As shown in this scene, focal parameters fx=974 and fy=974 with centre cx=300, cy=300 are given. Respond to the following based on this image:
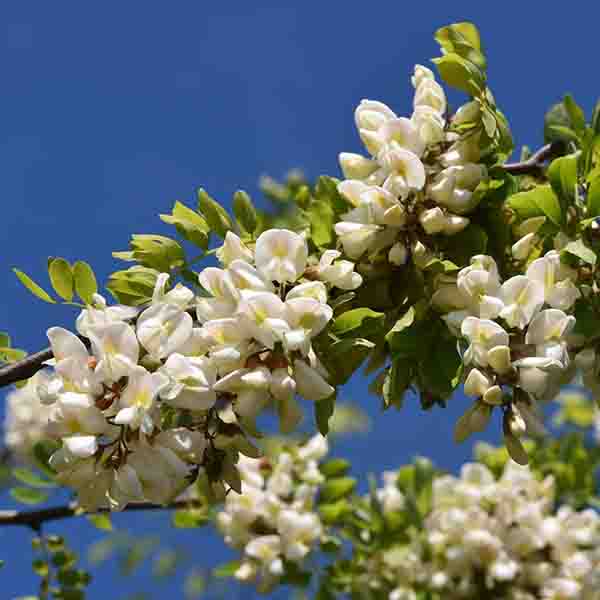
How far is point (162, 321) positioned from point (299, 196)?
1.92ft

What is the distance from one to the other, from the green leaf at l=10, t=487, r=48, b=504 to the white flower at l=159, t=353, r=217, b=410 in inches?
43.5

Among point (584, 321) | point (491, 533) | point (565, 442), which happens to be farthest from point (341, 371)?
point (565, 442)

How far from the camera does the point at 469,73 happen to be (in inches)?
56.8

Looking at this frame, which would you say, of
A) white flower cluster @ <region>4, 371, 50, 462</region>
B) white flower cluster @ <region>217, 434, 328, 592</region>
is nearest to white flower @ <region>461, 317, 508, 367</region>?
white flower cluster @ <region>217, 434, 328, 592</region>

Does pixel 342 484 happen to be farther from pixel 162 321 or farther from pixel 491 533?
pixel 162 321

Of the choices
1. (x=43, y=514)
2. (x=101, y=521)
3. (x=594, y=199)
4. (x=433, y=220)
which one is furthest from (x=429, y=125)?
(x=43, y=514)

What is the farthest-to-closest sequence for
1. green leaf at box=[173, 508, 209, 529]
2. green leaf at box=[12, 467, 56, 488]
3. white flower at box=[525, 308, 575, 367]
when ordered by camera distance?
green leaf at box=[173, 508, 209, 529] → green leaf at box=[12, 467, 56, 488] → white flower at box=[525, 308, 575, 367]

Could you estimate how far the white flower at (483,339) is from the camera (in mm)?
1226

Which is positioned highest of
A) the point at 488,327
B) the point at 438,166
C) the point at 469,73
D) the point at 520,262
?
the point at 469,73

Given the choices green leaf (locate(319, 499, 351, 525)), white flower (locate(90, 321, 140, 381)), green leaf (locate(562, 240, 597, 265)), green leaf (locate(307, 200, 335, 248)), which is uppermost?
green leaf (locate(319, 499, 351, 525))

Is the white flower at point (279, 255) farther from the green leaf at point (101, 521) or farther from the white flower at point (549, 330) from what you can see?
the green leaf at point (101, 521)

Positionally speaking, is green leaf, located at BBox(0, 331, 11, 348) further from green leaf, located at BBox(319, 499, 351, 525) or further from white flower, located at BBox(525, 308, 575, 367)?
green leaf, located at BBox(319, 499, 351, 525)

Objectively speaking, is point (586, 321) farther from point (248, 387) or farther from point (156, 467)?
point (156, 467)

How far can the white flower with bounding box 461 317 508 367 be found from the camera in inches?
48.3
